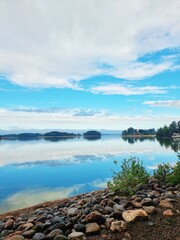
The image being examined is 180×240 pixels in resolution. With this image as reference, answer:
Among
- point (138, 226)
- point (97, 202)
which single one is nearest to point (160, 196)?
point (97, 202)

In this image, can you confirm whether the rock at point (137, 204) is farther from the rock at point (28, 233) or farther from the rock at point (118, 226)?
the rock at point (28, 233)

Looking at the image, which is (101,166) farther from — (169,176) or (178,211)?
(178,211)

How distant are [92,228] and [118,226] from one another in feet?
1.91

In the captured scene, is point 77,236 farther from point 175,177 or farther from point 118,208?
point 175,177

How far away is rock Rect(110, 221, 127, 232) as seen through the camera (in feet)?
20.2

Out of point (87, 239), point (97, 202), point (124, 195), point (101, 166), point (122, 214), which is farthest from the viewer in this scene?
point (101, 166)

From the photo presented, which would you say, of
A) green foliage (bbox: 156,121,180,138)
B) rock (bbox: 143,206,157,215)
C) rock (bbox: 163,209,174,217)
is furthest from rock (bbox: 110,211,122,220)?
green foliage (bbox: 156,121,180,138)

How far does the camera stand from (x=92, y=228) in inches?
246

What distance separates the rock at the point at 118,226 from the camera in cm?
616

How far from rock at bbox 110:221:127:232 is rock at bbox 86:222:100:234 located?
33 cm

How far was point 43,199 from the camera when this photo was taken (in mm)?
13898

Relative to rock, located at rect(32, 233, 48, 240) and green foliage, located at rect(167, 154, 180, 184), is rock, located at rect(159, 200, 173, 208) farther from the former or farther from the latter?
rock, located at rect(32, 233, 48, 240)

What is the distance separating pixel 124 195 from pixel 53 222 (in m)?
3.61

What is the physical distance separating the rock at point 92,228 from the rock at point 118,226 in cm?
33
